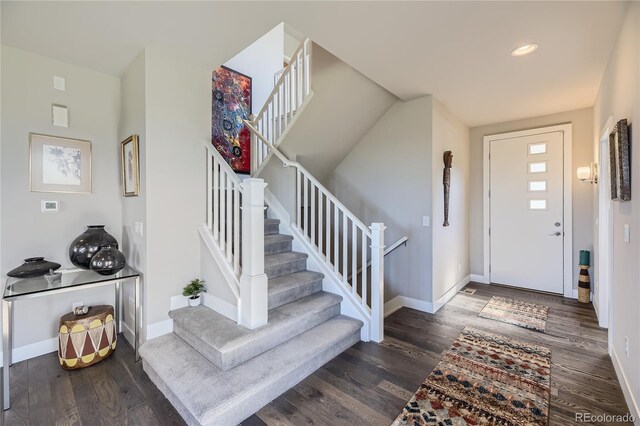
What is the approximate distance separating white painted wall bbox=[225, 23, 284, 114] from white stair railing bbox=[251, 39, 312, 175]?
42.4 inches

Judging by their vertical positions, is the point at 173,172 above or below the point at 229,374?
above

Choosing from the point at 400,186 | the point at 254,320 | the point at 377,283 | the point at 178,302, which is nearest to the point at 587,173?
the point at 400,186

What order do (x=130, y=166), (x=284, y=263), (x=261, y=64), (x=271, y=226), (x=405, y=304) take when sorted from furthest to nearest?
(x=261, y=64) < (x=405, y=304) < (x=271, y=226) < (x=284, y=263) < (x=130, y=166)

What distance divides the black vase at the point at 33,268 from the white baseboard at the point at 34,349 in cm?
68

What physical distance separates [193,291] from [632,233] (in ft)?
10.8

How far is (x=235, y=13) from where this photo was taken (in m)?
1.95

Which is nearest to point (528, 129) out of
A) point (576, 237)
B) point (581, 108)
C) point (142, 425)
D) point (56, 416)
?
point (581, 108)

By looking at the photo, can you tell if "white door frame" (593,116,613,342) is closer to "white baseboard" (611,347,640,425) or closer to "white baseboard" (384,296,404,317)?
"white baseboard" (611,347,640,425)

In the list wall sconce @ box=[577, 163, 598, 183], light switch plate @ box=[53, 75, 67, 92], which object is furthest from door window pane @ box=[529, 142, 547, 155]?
light switch plate @ box=[53, 75, 67, 92]

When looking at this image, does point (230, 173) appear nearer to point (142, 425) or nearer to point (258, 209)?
point (258, 209)

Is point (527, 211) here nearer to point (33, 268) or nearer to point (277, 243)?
point (277, 243)

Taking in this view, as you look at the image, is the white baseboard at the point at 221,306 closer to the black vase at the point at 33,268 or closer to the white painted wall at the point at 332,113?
the black vase at the point at 33,268

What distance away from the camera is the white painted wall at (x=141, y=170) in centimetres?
239

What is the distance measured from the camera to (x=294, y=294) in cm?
278
